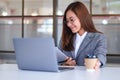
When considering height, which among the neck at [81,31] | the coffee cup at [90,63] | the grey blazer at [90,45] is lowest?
the coffee cup at [90,63]

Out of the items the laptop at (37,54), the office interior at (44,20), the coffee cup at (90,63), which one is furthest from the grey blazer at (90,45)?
the office interior at (44,20)

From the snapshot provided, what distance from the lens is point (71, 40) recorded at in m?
2.47

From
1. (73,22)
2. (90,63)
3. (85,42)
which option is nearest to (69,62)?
(85,42)

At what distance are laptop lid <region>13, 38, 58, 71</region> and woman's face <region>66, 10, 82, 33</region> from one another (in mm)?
671

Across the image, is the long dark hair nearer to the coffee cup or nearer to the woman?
the woman

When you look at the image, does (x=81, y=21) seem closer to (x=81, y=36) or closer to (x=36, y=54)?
(x=81, y=36)

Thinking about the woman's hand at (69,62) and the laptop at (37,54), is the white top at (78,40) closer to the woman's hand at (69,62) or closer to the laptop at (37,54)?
the woman's hand at (69,62)

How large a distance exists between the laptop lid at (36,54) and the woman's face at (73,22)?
0.67m

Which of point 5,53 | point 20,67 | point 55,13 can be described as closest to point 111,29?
point 55,13

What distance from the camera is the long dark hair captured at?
7.63ft

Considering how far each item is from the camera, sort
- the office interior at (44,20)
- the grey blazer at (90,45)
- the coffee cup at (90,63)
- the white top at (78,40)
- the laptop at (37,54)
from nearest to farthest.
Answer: the laptop at (37,54) < the coffee cup at (90,63) < the grey blazer at (90,45) < the white top at (78,40) < the office interior at (44,20)

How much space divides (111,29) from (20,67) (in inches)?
→ 122

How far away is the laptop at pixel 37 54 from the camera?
167 cm

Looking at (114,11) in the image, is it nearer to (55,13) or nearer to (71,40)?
(55,13)
